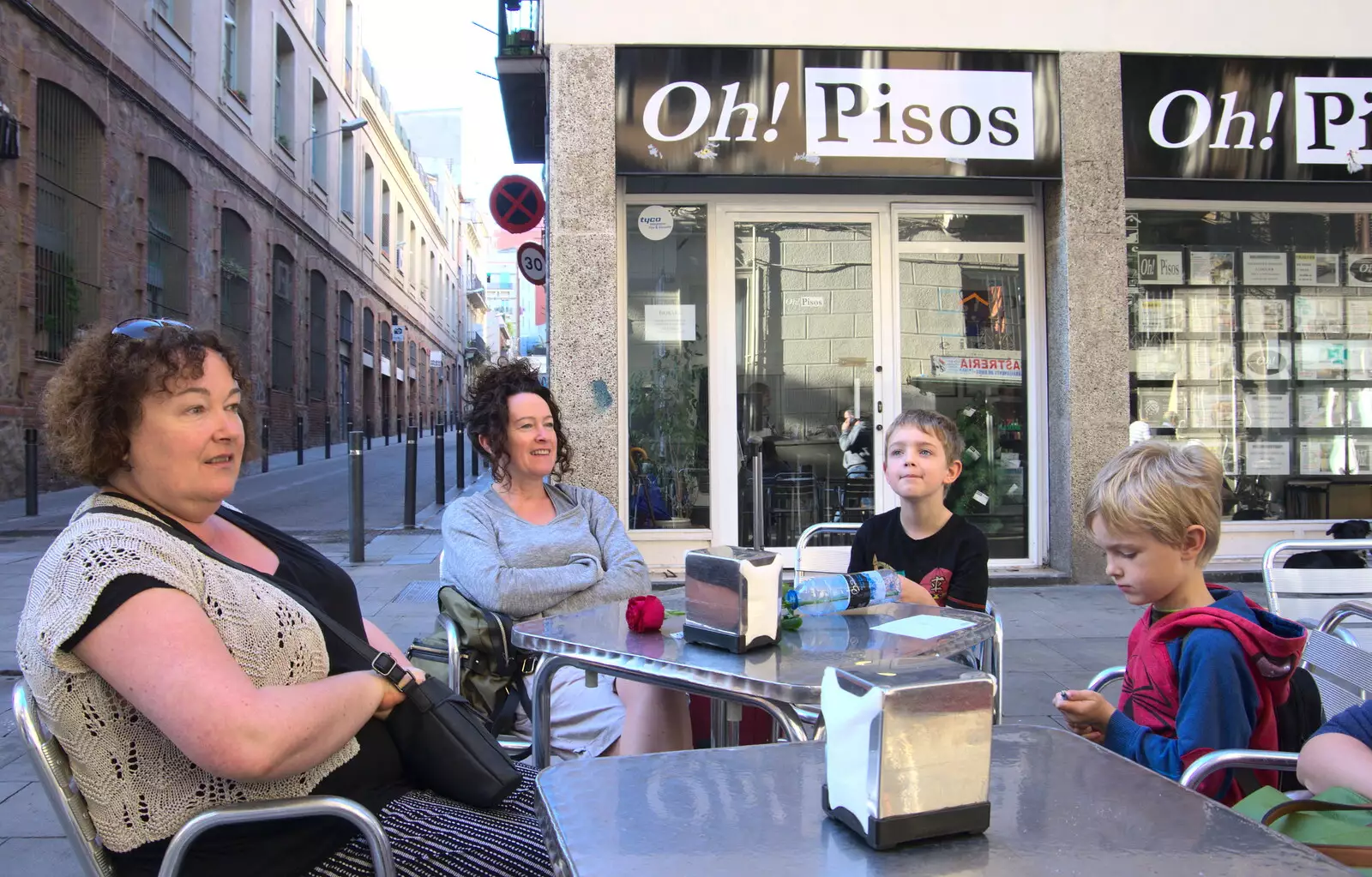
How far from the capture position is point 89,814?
135cm

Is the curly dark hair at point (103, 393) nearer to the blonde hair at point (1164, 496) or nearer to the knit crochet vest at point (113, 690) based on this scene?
the knit crochet vest at point (113, 690)

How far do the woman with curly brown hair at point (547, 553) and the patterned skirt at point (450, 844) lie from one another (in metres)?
0.73

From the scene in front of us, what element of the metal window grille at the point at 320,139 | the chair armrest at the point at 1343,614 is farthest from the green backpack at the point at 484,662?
the metal window grille at the point at 320,139

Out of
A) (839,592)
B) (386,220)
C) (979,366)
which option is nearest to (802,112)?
(979,366)

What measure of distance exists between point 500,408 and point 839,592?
4.26ft

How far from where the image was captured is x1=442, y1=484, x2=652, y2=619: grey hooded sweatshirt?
258 cm

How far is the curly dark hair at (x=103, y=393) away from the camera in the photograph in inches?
58.2

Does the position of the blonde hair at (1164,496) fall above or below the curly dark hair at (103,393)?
below

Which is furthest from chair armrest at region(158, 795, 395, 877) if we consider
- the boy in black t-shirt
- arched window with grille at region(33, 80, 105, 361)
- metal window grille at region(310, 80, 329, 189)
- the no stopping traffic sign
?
metal window grille at region(310, 80, 329, 189)

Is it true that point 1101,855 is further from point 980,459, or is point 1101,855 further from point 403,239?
point 403,239

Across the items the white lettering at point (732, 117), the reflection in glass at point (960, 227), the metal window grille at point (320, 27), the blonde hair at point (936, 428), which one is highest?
the metal window grille at point (320, 27)

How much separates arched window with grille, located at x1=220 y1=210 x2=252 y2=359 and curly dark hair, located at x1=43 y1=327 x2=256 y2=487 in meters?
17.6

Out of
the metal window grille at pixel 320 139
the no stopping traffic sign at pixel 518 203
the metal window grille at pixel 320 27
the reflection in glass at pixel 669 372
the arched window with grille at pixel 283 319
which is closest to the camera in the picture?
the reflection in glass at pixel 669 372

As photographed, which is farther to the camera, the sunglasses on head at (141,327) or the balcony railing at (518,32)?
the balcony railing at (518,32)
